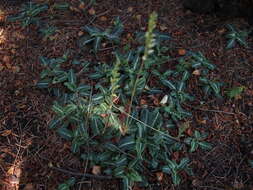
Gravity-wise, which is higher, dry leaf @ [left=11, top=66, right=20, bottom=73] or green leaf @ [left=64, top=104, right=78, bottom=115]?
dry leaf @ [left=11, top=66, right=20, bottom=73]

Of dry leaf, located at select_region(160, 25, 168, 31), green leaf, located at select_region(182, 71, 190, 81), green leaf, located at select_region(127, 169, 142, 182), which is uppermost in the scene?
dry leaf, located at select_region(160, 25, 168, 31)

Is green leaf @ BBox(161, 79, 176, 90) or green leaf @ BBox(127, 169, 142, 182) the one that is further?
green leaf @ BBox(161, 79, 176, 90)

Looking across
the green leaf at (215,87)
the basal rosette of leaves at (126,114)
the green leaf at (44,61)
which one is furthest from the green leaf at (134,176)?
the green leaf at (44,61)

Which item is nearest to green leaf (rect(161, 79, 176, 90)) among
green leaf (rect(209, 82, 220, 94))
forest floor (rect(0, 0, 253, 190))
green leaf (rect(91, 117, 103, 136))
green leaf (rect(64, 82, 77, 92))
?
forest floor (rect(0, 0, 253, 190))

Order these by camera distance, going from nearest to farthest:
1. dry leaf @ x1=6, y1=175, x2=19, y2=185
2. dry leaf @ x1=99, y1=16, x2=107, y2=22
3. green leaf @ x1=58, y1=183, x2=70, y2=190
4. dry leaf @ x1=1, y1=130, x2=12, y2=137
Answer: green leaf @ x1=58, y1=183, x2=70, y2=190, dry leaf @ x1=6, y1=175, x2=19, y2=185, dry leaf @ x1=1, y1=130, x2=12, y2=137, dry leaf @ x1=99, y1=16, x2=107, y2=22

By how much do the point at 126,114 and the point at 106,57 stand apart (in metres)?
0.78

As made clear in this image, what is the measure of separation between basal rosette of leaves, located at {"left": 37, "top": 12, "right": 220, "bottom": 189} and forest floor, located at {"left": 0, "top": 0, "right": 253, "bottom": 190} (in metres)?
0.12

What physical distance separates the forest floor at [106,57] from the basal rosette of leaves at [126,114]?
123 mm

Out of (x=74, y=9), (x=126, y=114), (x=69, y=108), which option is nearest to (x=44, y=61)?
(x=69, y=108)

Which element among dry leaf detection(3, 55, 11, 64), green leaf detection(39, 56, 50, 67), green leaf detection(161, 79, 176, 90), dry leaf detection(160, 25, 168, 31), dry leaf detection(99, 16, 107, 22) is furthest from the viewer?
dry leaf detection(99, 16, 107, 22)

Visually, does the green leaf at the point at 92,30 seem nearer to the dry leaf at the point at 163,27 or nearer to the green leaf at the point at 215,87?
the dry leaf at the point at 163,27

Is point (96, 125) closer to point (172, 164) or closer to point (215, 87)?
point (172, 164)

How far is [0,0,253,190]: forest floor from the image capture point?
Result: 113 inches

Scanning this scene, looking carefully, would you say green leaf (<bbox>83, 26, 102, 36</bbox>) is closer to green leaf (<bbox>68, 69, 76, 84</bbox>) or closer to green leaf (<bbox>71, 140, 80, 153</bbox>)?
green leaf (<bbox>68, 69, 76, 84</bbox>)
